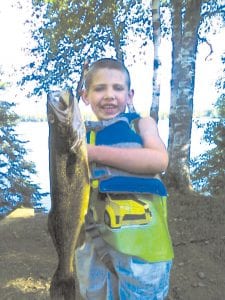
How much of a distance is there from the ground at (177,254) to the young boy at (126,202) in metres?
2.40

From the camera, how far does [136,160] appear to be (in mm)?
1942

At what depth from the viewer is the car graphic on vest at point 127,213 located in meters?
2.02

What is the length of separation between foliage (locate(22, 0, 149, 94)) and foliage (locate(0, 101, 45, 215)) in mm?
6035

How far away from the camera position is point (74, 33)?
11188 mm

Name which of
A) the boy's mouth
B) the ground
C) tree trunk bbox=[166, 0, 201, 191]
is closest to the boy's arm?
the boy's mouth

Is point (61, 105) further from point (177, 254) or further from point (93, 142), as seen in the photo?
point (177, 254)

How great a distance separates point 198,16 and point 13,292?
6270 millimetres

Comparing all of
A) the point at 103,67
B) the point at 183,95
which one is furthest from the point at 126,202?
the point at 183,95

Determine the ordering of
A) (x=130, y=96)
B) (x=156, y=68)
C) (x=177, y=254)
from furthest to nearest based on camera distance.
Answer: (x=156, y=68) → (x=177, y=254) → (x=130, y=96)

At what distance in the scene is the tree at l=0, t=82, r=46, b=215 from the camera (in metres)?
19.3

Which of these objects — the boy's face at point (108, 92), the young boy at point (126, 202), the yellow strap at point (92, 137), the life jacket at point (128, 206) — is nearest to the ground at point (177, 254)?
the young boy at point (126, 202)

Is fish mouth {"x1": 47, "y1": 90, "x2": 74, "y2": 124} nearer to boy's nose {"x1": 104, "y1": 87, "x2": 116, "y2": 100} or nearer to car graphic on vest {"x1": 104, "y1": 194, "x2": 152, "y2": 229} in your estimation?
boy's nose {"x1": 104, "y1": 87, "x2": 116, "y2": 100}

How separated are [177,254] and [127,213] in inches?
139

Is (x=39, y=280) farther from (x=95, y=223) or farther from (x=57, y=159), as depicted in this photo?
(x=57, y=159)
